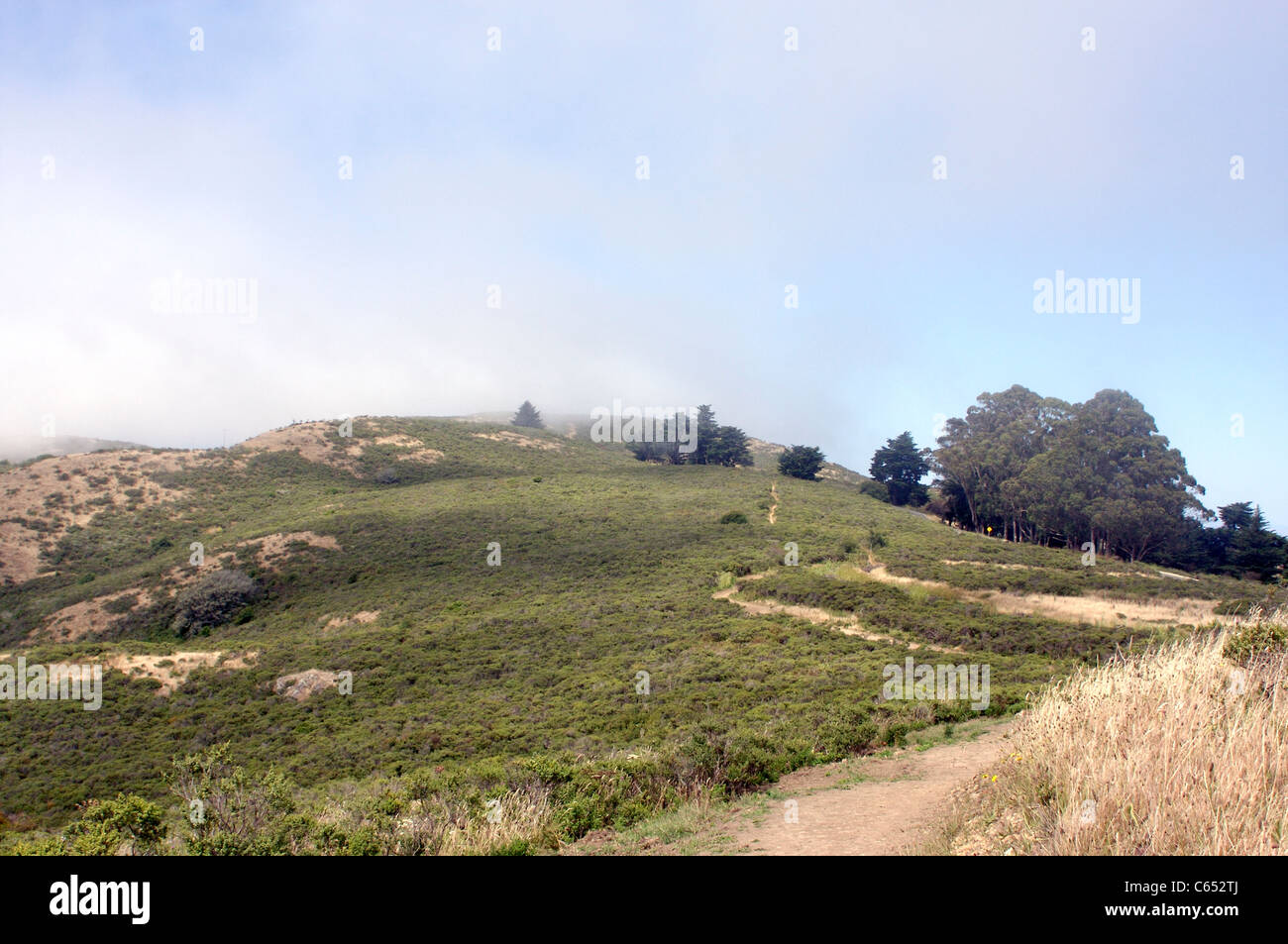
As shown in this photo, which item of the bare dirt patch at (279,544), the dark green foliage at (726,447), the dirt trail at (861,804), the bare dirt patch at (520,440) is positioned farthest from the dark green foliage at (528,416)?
the dirt trail at (861,804)

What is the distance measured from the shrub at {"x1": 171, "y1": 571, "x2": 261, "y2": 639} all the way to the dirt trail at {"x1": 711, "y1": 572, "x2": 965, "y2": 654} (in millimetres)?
23513

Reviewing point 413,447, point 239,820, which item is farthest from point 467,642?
point 413,447

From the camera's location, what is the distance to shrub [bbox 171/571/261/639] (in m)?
31.0

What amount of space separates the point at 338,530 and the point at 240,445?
2901 cm

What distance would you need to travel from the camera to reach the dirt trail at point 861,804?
20.2 ft

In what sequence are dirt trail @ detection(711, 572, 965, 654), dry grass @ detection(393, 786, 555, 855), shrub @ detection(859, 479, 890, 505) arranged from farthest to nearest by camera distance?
shrub @ detection(859, 479, 890, 505) < dirt trail @ detection(711, 572, 965, 654) < dry grass @ detection(393, 786, 555, 855)

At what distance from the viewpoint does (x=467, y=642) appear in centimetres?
2392

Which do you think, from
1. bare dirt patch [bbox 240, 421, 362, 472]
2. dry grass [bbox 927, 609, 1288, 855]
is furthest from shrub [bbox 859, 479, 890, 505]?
dry grass [bbox 927, 609, 1288, 855]

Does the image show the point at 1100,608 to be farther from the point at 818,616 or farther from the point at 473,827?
the point at 473,827

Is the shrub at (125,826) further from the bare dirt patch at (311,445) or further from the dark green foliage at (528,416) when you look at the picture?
the dark green foliage at (528,416)

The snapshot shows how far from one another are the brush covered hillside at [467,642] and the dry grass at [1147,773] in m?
4.22

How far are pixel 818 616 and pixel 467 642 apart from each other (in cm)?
1332

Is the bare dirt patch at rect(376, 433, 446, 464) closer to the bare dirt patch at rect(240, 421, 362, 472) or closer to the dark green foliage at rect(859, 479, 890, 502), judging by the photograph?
the bare dirt patch at rect(240, 421, 362, 472)
